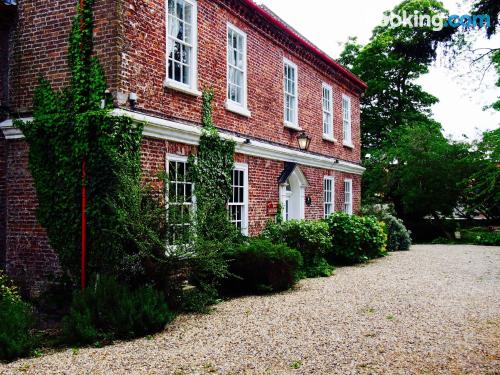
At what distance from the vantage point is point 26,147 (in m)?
9.55

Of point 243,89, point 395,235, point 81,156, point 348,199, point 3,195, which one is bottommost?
point 395,235

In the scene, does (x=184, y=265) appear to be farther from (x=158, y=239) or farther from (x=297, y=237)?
(x=297, y=237)

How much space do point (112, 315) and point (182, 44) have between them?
588 centimetres

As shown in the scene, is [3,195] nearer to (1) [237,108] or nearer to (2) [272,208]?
(1) [237,108]

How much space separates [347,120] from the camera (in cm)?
1980

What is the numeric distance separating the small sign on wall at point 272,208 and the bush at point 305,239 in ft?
2.92

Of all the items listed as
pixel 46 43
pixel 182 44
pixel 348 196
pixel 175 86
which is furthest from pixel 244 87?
pixel 348 196

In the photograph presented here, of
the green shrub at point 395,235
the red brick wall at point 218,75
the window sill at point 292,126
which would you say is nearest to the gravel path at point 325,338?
the red brick wall at point 218,75

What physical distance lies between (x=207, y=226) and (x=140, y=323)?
91.7 inches

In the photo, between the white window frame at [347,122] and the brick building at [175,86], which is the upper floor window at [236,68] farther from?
the white window frame at [347,122]

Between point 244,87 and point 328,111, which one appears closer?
point 244,87

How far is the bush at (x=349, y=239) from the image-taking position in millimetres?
14398

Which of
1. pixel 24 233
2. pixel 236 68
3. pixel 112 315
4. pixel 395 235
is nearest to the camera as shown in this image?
pixel 112 315

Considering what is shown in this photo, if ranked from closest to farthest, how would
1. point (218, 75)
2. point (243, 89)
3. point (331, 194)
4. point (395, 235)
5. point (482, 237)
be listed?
1. point (218, 75)
2. point (243, 89)
3. point (331, 194)
4. point (395, 235)
5. point (482, 237)
